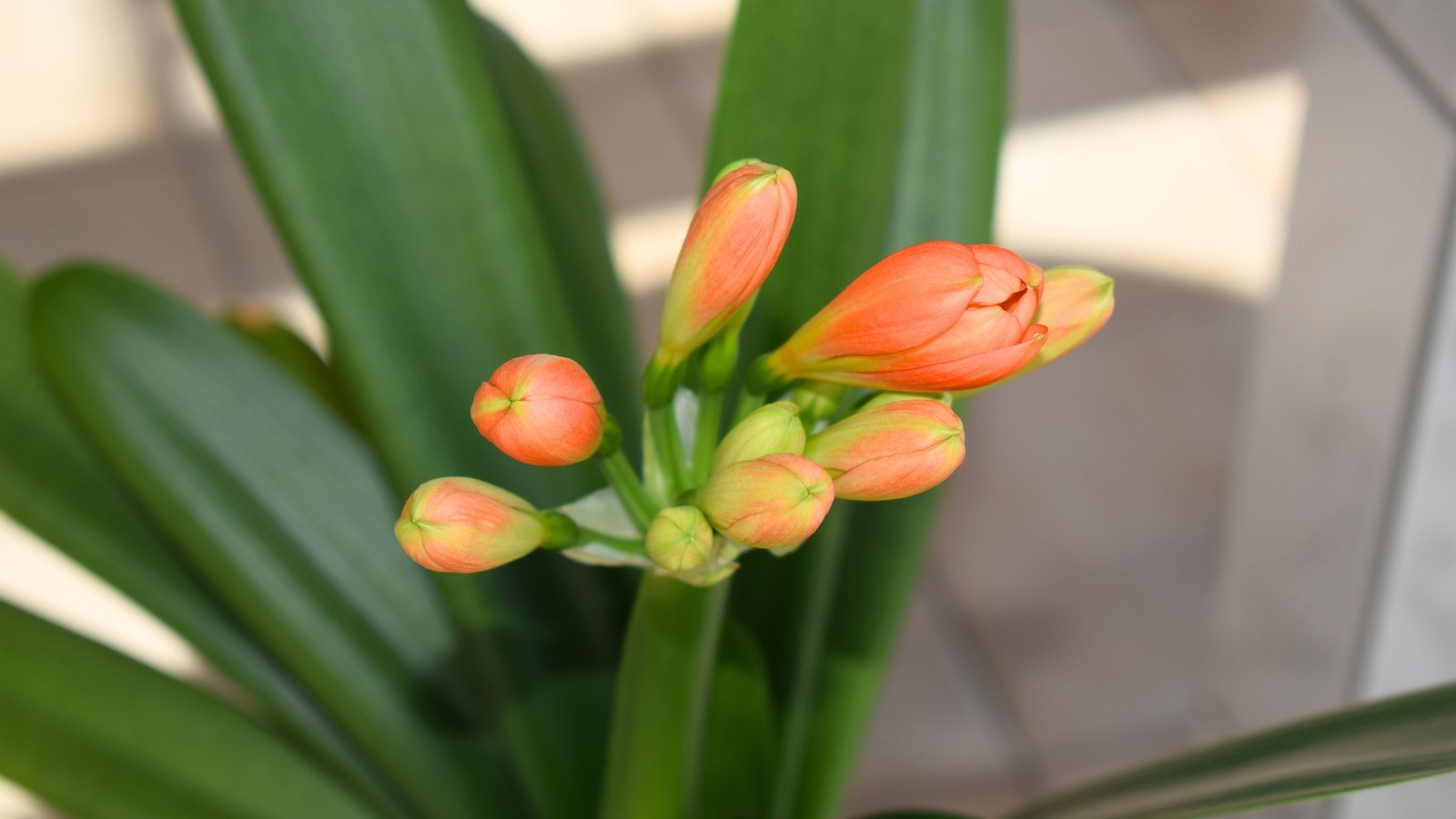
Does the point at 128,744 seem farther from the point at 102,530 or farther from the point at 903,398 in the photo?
the point at 903,398

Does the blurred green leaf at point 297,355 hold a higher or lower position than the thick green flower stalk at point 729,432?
lower

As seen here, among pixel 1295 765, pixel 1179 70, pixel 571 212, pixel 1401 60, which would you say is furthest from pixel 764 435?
pixel 1179 70

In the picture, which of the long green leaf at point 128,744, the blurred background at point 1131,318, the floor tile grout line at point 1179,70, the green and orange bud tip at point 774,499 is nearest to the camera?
the green and orange bud tip at point 774,499

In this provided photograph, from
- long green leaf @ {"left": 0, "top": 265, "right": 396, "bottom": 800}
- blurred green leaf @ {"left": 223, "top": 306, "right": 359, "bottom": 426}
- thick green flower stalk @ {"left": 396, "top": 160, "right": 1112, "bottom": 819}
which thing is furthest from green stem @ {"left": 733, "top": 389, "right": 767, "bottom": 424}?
blurred green leaf @ {"left": 223, "top": 306, "right": 359, "bottom": 426}

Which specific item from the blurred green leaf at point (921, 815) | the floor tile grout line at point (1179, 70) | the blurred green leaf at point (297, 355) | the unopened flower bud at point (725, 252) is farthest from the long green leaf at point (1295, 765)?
the floor tile grout line at point (1179, 70)

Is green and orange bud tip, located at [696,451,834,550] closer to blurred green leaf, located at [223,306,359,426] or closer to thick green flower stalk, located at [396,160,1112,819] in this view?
thick green flower stalk, located at [396,160,1112,819]

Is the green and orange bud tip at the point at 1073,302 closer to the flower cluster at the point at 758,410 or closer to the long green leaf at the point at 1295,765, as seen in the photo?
the flower cluster at the point at 758,410

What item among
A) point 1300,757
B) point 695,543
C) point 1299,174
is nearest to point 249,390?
point 695,543
